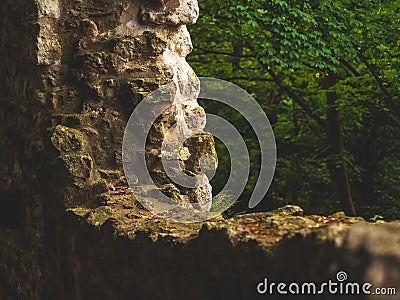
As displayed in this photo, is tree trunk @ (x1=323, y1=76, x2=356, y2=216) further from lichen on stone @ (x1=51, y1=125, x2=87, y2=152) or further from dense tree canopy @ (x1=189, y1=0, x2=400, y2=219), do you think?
lichen on stone @ (x1=51, y1=125, x2=87, y2=152)

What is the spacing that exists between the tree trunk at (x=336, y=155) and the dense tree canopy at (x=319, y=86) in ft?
0.05

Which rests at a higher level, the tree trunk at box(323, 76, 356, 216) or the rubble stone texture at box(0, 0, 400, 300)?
the tree trunk at box(323, 76, 356, 216)

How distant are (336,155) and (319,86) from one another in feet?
3.96

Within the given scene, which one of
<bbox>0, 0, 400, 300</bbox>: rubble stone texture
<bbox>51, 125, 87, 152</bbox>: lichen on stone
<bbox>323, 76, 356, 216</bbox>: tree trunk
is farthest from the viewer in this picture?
<bbox>323, 76, 356, 216</bbox>: tree trunk

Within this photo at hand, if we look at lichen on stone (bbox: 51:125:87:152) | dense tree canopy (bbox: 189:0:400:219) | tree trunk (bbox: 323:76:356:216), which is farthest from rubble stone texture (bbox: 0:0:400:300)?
tree trunk (bbox: 323:76:356:216)

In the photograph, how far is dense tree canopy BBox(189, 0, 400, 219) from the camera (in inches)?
338

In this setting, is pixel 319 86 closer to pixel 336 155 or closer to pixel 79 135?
pixel 336 155

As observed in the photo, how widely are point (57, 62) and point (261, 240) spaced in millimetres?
2147

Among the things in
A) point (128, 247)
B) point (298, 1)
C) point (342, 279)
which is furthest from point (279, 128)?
point (342, 279)

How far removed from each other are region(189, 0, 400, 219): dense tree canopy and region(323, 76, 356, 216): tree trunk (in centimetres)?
1

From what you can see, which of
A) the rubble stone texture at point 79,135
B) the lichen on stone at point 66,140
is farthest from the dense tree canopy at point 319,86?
the lichen on stone at point 66,140

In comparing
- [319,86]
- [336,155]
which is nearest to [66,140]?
[336,155]

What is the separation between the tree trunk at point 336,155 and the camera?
10.8 metres

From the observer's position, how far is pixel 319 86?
452 inches
